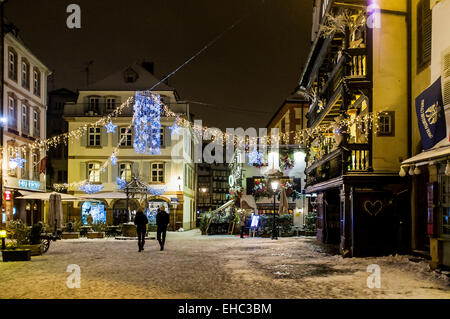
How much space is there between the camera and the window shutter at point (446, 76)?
37.6 feet

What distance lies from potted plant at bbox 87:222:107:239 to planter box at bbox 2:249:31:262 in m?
12.4

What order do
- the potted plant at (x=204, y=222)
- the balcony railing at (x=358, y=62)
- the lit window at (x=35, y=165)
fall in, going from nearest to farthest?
the balcony railing at (x=358, y=62), the potted plant at (x=204, y=222), the lit window at (x=35, y=165)

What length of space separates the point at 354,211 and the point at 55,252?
11.0 metres

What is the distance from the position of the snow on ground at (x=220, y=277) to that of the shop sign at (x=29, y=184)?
57.1 feet

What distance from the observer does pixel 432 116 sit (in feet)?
36.4

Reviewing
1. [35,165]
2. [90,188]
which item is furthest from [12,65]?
[90,188]

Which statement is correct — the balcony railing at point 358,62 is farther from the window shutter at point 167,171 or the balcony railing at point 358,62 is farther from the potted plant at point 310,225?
the window shutter at point 167,171

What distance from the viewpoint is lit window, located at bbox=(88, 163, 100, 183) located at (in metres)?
39.6

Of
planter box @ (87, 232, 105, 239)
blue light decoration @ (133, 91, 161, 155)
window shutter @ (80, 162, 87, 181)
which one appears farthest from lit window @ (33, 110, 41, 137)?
planter box @ (87, 232, 105, 239)

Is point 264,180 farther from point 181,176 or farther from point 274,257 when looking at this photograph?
point 274,257

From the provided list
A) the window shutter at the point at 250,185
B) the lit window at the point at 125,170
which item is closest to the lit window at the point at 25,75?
the lit window at the point at 125,170

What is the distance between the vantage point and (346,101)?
611 inches

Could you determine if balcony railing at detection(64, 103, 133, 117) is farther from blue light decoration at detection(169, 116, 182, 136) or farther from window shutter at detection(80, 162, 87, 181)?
window shutter at detection(80, 162, 87, 181)
